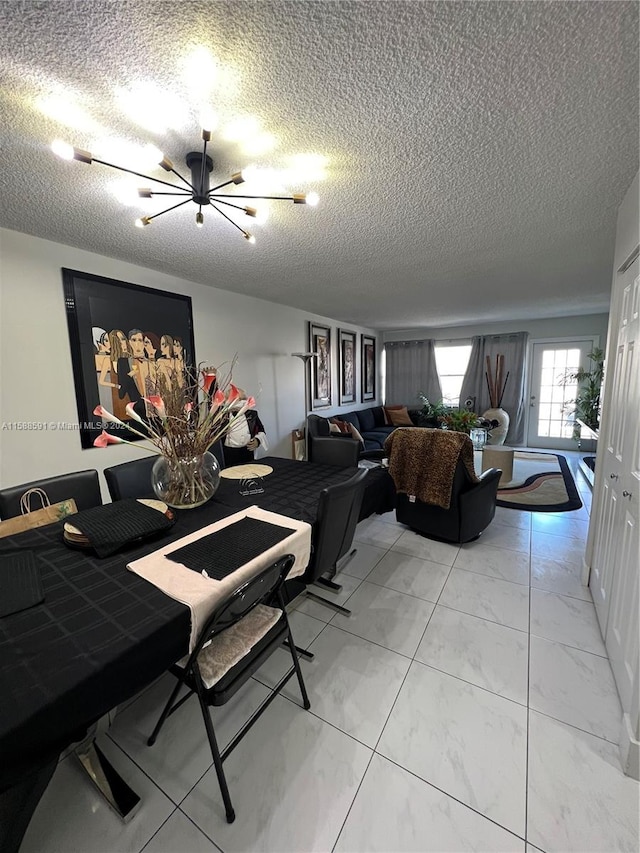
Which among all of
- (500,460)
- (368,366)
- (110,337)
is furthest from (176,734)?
(368,366)

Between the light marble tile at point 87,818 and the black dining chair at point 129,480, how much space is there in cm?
117

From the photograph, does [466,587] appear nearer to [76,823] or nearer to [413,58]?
[76,823]

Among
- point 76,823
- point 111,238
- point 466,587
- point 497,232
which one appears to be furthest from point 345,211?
point 76,823

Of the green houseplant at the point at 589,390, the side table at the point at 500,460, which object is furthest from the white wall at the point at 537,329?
the side table at the point at 500,460

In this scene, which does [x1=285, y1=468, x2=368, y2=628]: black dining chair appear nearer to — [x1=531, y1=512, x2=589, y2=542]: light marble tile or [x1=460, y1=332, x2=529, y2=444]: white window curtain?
[x1=531, y1=512, x2=589, y2=542]: light marble tile

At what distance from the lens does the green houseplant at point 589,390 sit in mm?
4933

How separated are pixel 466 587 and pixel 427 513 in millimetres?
680

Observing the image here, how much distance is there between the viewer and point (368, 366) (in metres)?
6.95

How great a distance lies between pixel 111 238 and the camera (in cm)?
237

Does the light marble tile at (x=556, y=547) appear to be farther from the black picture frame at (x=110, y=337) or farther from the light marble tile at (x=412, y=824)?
the black picture frame at (x=110, y=337)

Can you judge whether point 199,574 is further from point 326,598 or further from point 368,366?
point 368,366

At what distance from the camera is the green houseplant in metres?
4.93

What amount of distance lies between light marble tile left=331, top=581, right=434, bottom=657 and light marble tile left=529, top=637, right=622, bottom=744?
0.56m

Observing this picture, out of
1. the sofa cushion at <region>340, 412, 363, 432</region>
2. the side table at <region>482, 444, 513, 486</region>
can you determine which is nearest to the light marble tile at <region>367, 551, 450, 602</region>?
the side table at <region>482, 444, 513, 486</region>
